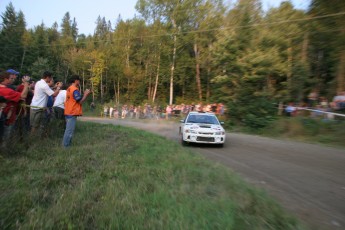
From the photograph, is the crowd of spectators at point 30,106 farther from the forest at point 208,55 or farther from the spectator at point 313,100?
the spectator at point 313,100

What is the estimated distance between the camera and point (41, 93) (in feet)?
29.1

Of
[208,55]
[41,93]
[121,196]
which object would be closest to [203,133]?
[41,93]

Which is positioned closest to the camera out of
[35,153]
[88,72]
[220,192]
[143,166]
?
[220,192]

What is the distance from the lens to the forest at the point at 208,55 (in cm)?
2159

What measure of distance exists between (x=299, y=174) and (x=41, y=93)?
7.09m

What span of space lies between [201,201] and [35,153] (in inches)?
167

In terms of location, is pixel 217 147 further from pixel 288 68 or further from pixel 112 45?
pixel 112 45

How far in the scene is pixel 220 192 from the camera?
Result: 5348 mm

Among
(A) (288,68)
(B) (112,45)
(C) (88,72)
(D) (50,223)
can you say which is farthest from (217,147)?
(C) (88,72)

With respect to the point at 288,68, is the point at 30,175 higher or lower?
lower

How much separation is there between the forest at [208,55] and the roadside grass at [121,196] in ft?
45.6

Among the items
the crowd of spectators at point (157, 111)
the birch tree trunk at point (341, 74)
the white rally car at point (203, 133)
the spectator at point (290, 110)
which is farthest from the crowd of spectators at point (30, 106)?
the crowd of spectators at point (157, 111)

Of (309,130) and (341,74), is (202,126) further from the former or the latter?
(341,74)

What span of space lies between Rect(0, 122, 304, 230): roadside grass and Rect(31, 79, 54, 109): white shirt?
1856 mm
